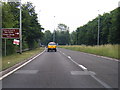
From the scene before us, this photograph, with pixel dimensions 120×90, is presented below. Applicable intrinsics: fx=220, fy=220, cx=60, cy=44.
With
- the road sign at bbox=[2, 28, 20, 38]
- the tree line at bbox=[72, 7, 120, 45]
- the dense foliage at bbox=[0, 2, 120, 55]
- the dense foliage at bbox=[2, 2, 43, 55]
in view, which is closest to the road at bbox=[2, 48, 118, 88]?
the road sign at bbox=[2, 28, 20, 38]

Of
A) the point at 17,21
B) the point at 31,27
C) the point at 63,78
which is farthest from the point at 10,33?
the point at 31,27

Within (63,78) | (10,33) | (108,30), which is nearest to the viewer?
(63,78)

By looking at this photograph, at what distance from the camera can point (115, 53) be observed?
28.6m

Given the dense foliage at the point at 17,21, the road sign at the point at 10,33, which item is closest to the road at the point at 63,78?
the road sign at the point at 10,33

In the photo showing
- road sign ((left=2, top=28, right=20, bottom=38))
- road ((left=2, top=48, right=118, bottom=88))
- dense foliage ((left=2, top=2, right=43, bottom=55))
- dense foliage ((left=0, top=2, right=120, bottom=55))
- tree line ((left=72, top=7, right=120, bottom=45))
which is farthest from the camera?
tree line ((left=72, top=7, right=120, bottom=45))

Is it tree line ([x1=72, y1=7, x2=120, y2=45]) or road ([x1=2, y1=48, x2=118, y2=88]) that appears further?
tree line ([x1=72, y1=7, x2=120, y2=45])

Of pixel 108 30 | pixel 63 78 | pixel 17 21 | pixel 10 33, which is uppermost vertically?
pixel 108 30

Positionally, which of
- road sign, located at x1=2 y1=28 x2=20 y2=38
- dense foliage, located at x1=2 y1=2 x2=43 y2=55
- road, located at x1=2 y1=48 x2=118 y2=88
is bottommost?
road, located at x1=2 y1=48 x2=118 y2=88

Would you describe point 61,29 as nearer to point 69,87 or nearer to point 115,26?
point 115,26

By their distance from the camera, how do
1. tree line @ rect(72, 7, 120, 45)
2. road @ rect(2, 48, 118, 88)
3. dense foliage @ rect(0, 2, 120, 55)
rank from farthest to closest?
tree line @ rect(72, 7, 120, 45) → dense foliage @ rect(0, 2, 120, 55) → road @ rect(2, 48, 118, 88)

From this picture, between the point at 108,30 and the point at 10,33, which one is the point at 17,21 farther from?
the point at 108,30

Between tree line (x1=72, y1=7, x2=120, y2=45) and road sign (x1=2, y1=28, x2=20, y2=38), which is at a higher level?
tree line (x1=72, y1=7, x2=120, y2=45)

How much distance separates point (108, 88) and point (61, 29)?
181 metres

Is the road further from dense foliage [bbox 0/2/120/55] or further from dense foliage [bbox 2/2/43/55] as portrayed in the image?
dense foliage [bbox 0/2/120/55]
